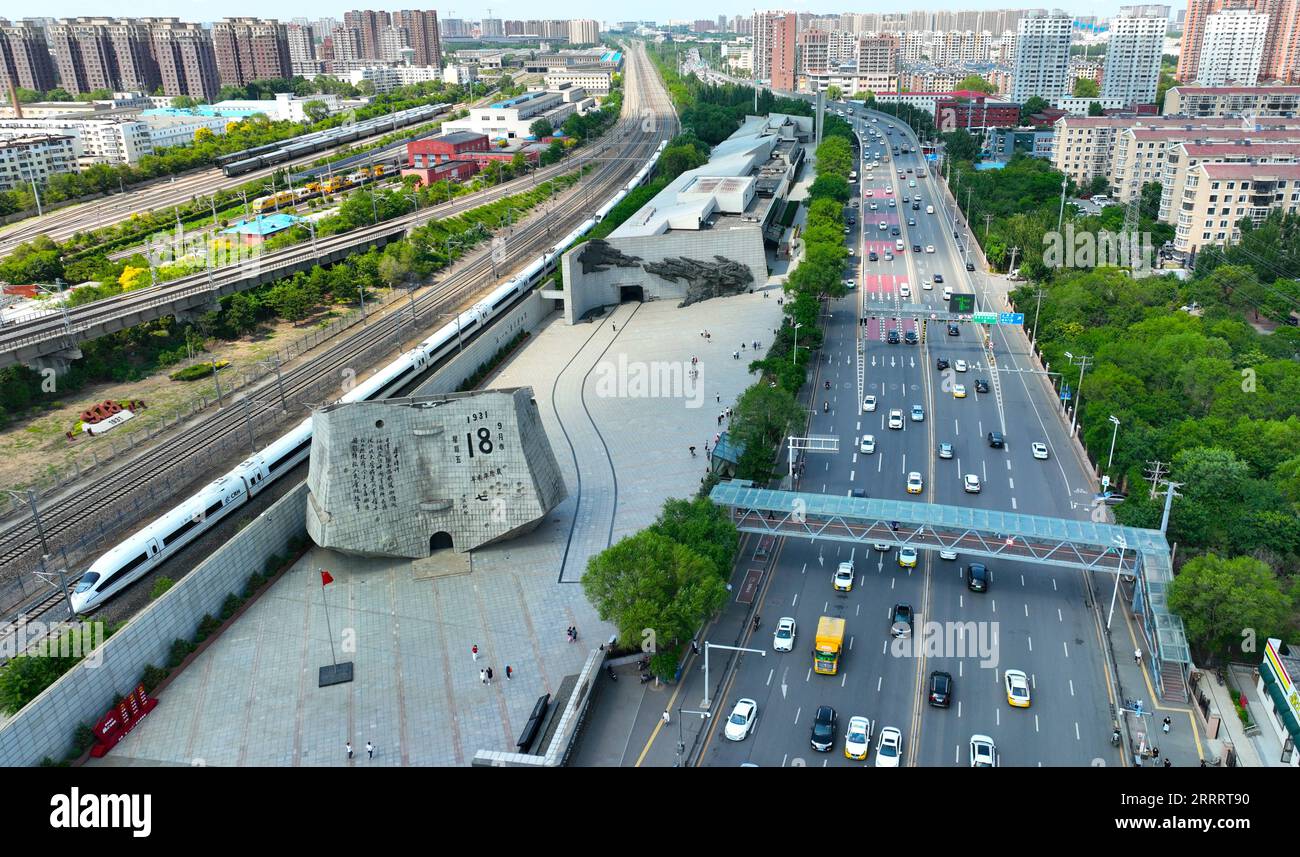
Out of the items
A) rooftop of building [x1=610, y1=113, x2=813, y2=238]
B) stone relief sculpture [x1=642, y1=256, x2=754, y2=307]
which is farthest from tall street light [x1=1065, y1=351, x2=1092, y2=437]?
rooftop of building [x1=610, y1=113, x2=813, y2=238]

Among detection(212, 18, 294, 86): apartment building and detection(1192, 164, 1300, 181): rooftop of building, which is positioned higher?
detection(212, 18, 294, 86): apartment building

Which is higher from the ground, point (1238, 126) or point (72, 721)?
point (1238, 126)

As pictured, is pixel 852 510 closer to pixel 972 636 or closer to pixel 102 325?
pixel 972 636

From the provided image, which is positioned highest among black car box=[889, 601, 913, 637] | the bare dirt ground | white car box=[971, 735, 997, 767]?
the bare dirt ground

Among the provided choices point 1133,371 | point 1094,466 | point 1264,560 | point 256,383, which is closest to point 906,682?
point 1264,560

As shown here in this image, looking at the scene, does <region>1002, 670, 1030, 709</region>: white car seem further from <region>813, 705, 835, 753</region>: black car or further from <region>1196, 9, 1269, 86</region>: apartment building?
<region>1196, 9, 1269, 86</region>: apartment building

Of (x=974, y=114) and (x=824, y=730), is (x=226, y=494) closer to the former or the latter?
(x=824, y=730)
